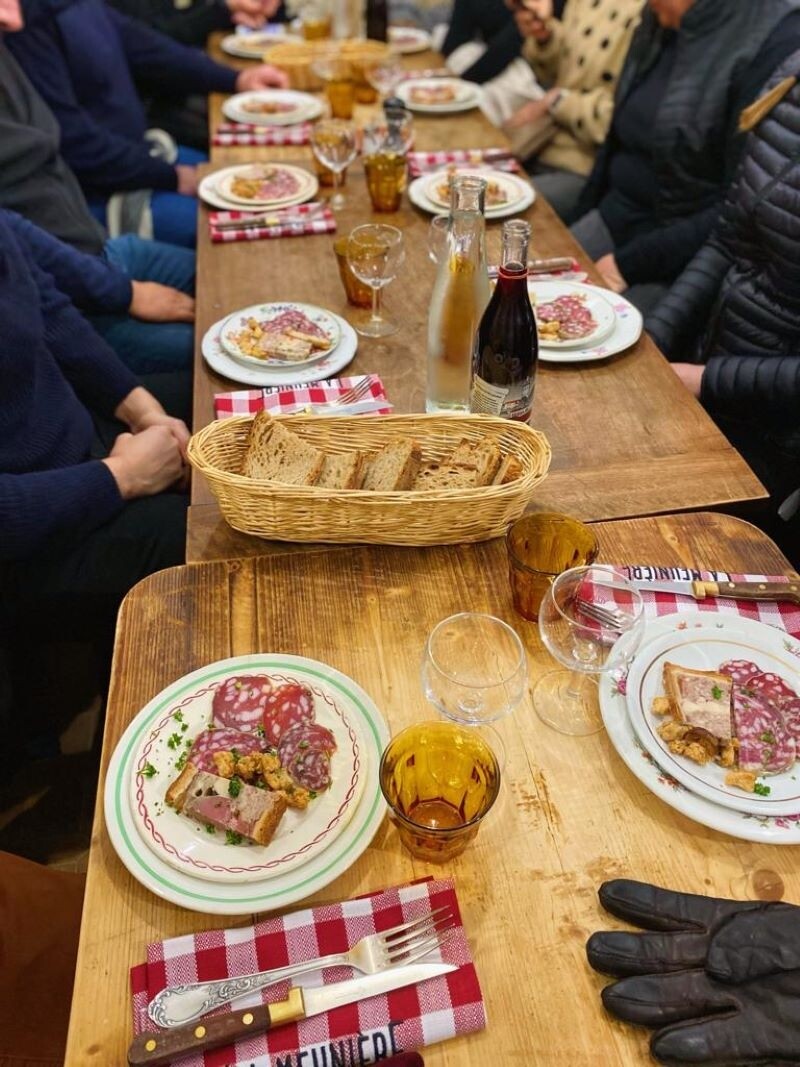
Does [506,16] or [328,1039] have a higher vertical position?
[506,16]

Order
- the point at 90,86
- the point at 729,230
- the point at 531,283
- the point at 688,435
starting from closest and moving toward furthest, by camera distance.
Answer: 1. the point at 688,435
2. the point at 531,283
3. the point at 729,230
4. the point at 90,86

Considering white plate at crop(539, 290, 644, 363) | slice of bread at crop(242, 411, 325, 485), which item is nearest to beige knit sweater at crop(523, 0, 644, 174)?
white plate at crop(539, 290, 644, 363)

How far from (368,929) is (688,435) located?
93 centimetres

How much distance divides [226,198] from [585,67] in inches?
61.3

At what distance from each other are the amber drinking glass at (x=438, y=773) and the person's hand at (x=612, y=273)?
5.76ft

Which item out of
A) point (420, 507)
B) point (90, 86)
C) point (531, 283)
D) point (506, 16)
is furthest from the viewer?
point (506, 16)

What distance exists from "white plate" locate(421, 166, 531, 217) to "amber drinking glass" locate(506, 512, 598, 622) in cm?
117

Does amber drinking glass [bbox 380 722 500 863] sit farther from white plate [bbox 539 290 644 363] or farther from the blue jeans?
the blue jeans

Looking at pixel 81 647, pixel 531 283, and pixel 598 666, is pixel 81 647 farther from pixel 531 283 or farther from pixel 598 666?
pixel 598 666

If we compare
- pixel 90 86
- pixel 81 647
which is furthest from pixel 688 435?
pixel 90 86

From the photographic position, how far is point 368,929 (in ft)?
2.41

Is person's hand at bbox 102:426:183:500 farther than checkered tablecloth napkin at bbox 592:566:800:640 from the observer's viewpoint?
Yes

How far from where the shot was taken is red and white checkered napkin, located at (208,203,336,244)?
1899 mm

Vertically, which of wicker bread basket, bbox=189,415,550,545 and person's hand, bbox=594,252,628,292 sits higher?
wicker bread basket, bbox=189,415,550,545
